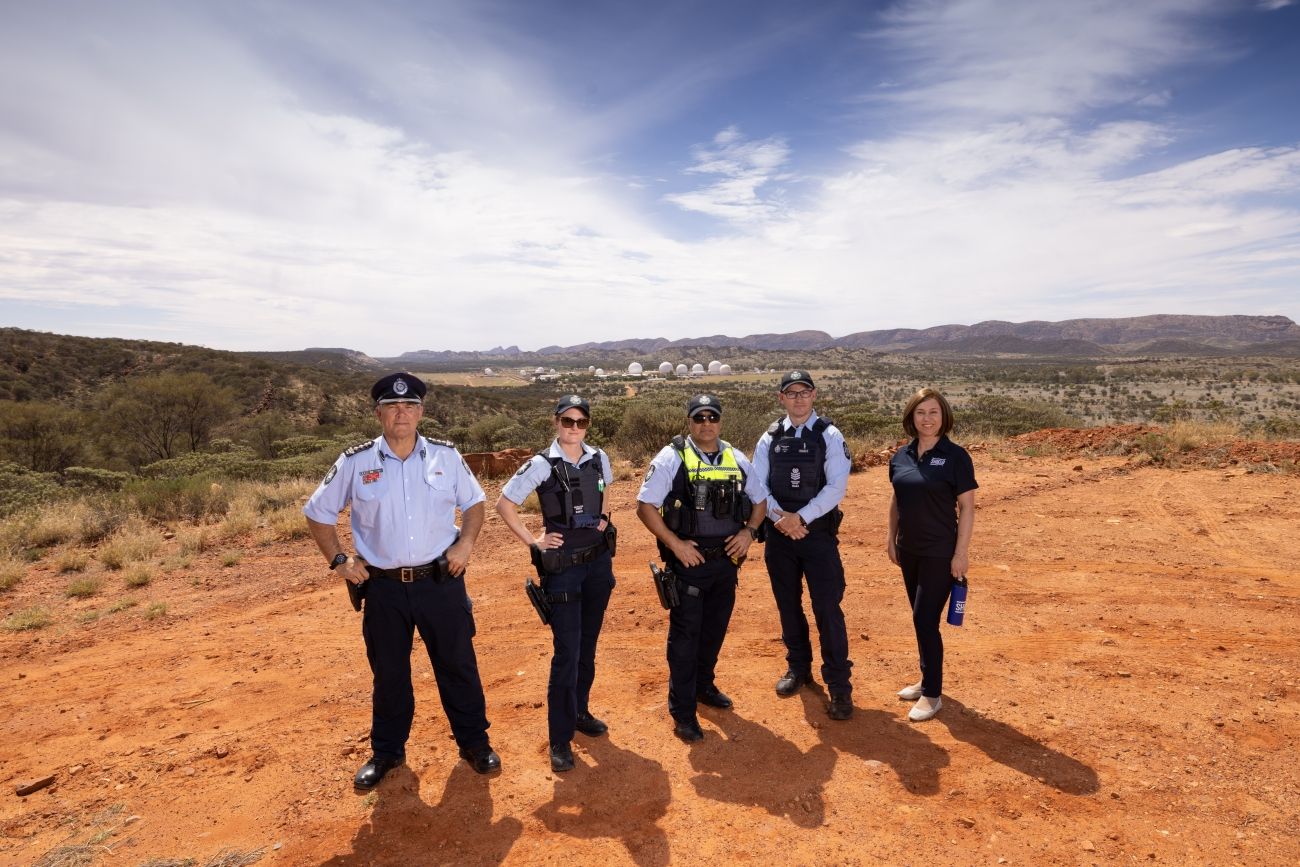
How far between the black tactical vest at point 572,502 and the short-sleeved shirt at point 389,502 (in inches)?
20.7

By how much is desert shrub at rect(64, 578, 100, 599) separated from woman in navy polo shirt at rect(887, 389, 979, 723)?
829 centimetres

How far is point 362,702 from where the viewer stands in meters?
4.45

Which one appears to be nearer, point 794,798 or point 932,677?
point 794,798

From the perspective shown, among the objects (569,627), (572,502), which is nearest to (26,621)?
(569,627)

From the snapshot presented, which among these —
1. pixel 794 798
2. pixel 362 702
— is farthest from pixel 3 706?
pixel 794 798

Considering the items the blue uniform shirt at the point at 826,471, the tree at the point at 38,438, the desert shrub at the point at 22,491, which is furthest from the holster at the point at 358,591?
the tree at the point at 38,438

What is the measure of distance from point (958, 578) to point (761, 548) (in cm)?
410

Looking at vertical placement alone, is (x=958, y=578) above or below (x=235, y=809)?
above

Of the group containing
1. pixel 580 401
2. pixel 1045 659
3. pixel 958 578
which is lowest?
pixel 1045 659

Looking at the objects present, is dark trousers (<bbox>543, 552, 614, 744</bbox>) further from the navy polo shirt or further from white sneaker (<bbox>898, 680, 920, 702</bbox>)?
white sneaker (<bbox>898, 680, 920, 702</bbox>)

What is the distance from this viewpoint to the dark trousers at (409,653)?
3.49 m

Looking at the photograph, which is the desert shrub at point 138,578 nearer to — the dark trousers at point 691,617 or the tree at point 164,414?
the dark trousers at point 691,617

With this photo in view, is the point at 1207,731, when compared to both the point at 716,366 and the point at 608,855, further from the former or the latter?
the point at 716,366

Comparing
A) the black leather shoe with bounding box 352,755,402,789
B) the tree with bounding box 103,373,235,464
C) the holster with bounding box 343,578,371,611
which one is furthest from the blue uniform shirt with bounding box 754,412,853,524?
the tree with bounding box 103,373,235,464
